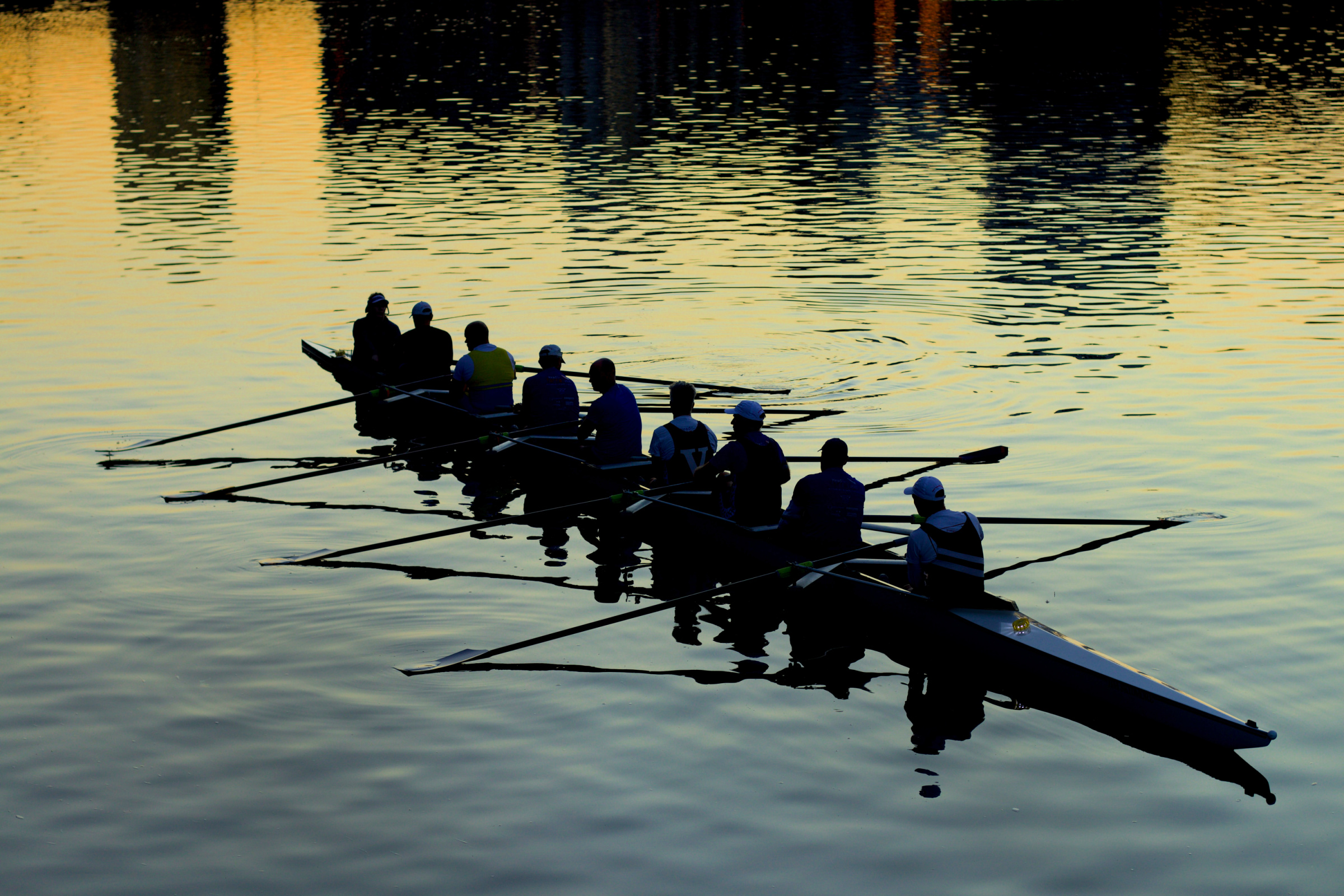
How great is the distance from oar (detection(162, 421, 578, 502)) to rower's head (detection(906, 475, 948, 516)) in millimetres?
7833

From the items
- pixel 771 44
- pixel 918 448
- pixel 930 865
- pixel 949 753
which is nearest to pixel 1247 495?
pixel 918 448

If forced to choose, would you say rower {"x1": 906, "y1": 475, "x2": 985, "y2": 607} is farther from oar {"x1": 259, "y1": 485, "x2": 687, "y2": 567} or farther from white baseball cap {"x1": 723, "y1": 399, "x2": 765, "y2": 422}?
oar {"x1": 259, "y1": 485, "x2": 687, "y2": 567}

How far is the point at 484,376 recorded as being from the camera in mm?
21422

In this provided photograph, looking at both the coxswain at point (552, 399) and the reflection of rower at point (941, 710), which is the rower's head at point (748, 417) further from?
the coxswain at point (552, 399)

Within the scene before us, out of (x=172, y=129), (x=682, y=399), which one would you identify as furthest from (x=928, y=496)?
(x=172, y=129)

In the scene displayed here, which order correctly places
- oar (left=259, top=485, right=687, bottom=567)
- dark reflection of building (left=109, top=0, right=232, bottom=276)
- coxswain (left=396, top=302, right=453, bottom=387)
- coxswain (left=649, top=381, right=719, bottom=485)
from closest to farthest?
oar (left=259, top=485, right=687, bottom=567) → coxswain (left=649, top=381, right=719, bottom=485) → coxswain (left=396, top=302, right=453, bottom=387) → dark reflection of building (left=109, top=0, right=232, bottom=276)

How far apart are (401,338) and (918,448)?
940 cm

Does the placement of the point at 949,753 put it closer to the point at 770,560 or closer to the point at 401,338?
the point at 770,560

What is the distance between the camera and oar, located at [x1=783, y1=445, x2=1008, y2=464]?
1680cm

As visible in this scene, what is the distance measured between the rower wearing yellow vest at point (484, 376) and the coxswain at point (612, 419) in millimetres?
3185

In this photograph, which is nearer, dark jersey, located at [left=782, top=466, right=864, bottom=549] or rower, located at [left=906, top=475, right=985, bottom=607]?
rower, located at [left=906, top=475, right=985, bottom=607]

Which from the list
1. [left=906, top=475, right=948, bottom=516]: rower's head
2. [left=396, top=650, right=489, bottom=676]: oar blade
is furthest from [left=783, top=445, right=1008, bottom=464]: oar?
[left=396, top=650, right=489, bottom=676]: oar blade

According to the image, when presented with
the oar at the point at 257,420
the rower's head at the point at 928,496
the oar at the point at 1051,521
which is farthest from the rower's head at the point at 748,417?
the oar at the point at 257,420

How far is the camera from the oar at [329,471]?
1928cm
